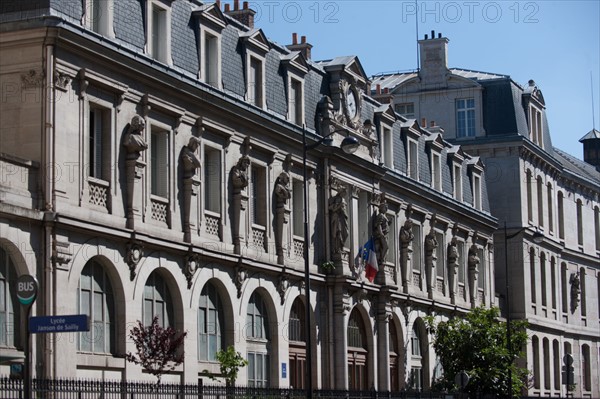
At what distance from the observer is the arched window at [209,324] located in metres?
44.4

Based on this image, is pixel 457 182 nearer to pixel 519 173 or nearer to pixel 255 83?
pixel 519 173

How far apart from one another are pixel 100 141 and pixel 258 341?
37.2ft

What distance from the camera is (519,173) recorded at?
254ft

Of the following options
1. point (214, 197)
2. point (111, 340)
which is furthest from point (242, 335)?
point (111, 340)

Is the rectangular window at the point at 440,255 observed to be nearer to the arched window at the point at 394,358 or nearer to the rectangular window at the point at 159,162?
the arched window at the point at 394,358

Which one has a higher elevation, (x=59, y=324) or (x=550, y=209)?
(x=550, y=209)

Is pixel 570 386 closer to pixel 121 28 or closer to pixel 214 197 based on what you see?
pixel 214 197

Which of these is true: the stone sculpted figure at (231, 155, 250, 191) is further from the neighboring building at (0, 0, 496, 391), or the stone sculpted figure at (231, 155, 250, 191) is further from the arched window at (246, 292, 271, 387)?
the arched window at (246, 292, 271, 387)

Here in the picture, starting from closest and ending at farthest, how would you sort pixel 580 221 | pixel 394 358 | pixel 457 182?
1. pixel 394 358
2. pixel 457 182
3. pixel 580 221

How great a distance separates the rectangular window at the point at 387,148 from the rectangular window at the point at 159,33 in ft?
63.0

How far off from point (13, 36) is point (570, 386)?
170 feet

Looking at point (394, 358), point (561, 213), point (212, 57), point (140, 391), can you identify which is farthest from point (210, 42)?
point (561, 213)

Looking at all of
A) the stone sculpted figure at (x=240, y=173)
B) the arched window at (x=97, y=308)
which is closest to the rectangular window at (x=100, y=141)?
the arched window at (x=97, y=308)

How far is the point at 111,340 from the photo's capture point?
39.4 meters
